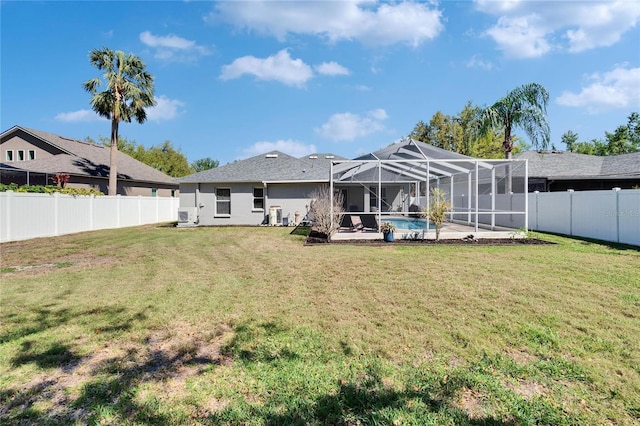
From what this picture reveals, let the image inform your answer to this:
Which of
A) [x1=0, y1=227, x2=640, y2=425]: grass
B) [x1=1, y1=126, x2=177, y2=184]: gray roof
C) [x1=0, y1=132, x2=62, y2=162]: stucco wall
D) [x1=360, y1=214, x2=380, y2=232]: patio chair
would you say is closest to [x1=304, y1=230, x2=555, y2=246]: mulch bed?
[x1=360, y1=214, x2=380, y2=232]: patio chair

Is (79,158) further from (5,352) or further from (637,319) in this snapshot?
(637,319)

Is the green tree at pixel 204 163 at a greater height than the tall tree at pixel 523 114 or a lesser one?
greater

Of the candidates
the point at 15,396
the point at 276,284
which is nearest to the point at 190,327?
the point at 15,396

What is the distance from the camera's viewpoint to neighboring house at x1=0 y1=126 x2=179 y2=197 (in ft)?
71.3

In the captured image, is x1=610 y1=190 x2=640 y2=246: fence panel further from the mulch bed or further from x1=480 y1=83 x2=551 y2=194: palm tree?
x1=480 y1=83 x2=551 y2=194: palm tree

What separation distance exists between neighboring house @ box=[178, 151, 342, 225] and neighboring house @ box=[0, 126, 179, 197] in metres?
2.73

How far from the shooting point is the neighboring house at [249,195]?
19297 mm

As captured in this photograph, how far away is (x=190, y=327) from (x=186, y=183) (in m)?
17.2

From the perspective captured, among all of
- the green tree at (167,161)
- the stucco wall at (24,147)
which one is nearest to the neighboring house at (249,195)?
the stucco wall at (24,147)

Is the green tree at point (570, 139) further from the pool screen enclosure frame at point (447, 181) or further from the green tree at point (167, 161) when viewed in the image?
the green tree at point (167, 161)

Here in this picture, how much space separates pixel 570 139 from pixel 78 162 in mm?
63232

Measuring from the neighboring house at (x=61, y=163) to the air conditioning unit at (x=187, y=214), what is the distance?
10.4 feet

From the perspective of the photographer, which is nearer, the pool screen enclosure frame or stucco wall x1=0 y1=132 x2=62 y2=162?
the pool screen enclosure frame

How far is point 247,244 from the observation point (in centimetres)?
1158
